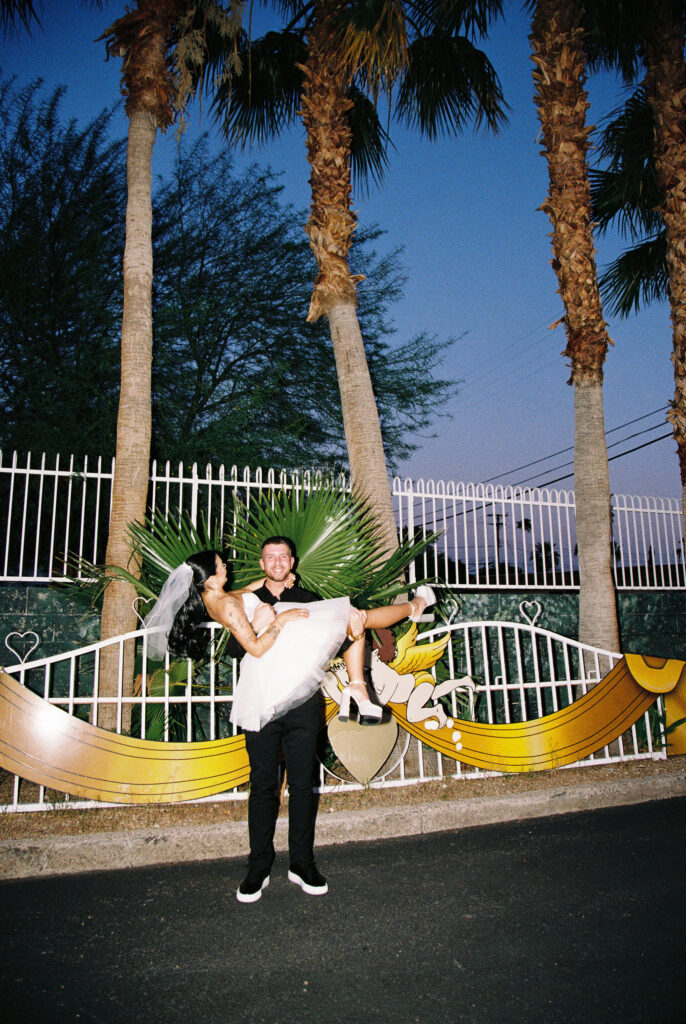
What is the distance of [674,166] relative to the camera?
8125mm

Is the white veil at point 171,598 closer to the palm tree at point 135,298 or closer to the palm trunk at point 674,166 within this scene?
the palm tree at point 135,298

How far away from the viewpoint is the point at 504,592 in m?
8.59

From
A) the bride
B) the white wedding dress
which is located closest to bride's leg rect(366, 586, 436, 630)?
the bride

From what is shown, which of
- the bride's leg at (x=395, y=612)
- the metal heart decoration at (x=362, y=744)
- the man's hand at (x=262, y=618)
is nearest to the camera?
the man's hand at (x=262, y=618)

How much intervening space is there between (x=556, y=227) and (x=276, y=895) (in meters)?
7.40

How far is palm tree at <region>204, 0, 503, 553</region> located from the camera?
678 cm

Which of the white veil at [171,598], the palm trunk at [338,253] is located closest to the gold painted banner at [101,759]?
the white veil at [171,598]

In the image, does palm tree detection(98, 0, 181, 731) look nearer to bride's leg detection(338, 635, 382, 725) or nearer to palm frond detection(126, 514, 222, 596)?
palm frond detection(126, 514, 222, 596)

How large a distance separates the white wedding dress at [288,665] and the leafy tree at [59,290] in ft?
24.9

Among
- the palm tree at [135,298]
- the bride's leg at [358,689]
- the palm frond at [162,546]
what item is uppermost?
the palm tree at [135,298]

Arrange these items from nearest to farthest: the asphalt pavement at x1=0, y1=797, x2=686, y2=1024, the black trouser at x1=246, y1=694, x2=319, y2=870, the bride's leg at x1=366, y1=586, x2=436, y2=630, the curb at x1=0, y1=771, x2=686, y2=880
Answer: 1. the asphalt pavement at x1=0, y1=797, x2=686, y2=1024
2. the black trouser at x1=246, y1=694, x2=319, y2=870
3. the curb at x1=0, y1=771, x2=686, y2=880
4. the bride's leg at x1=366, y1=586, x2=436, y2=630

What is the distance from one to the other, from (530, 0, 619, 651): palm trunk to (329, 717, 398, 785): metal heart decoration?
308 centimetres

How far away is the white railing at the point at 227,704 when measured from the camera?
15.5ft

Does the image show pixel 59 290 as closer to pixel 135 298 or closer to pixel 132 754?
pixel 135 298
